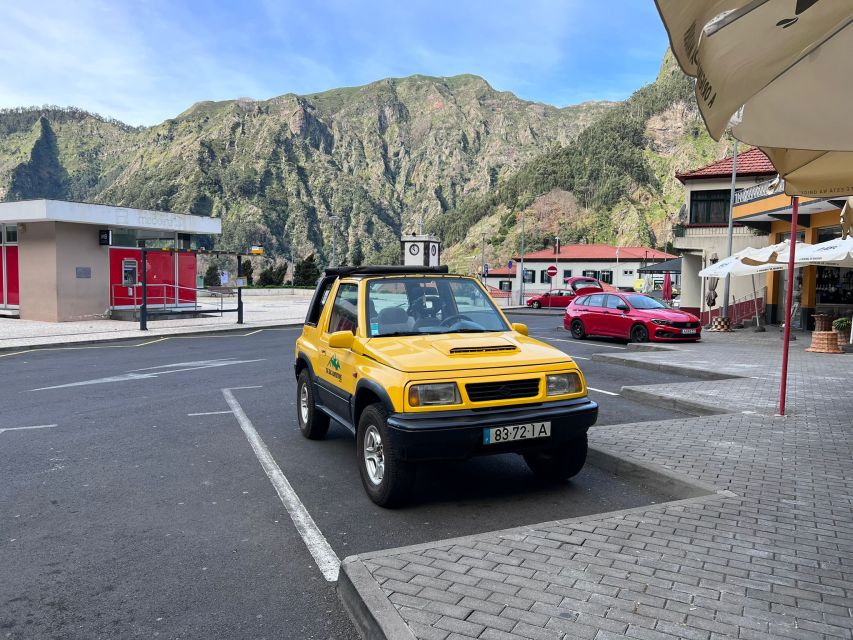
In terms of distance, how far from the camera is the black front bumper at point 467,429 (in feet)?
14.6

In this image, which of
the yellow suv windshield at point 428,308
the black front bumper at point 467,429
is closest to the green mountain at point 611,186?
the yellow suv windshield at point 428,308

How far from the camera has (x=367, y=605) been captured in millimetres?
3104

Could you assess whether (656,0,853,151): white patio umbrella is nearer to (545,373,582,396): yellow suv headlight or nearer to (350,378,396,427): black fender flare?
(545,373,582,396): yellow suv headlight

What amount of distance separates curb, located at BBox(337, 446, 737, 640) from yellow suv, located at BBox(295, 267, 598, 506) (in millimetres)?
585

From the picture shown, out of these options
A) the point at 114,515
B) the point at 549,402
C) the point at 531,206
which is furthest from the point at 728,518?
the point at 531,206

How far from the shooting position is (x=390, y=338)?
550 centimetres

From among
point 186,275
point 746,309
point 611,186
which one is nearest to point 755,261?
point 746,309

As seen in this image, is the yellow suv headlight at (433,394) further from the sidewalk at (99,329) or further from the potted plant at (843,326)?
the potted plant at (843,326)

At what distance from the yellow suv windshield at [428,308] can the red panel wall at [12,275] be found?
86.0 feet

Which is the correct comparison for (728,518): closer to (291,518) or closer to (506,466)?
(506,466)

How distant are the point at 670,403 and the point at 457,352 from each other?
5154mm

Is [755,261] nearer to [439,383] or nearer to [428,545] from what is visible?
[439,383]

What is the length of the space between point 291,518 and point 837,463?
15.3ft

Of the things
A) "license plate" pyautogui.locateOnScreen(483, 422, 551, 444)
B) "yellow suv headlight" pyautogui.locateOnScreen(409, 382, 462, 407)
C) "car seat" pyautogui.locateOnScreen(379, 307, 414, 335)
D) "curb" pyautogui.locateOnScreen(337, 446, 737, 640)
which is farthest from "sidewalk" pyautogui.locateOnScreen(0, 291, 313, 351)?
"curb" pyautogui.locateOnScreen(337, 446, 737, 640)
